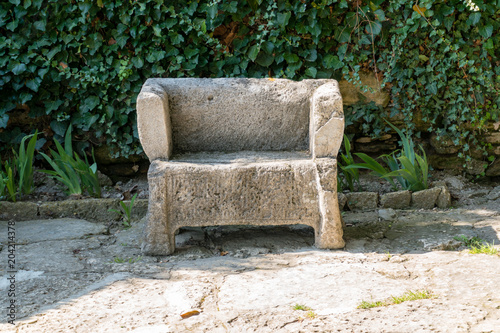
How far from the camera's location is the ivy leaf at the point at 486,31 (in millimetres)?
3230

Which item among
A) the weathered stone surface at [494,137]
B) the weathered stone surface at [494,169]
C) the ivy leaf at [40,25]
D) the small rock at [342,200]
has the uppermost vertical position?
the ivy leaf at [40,25]

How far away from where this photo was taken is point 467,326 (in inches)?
58.7

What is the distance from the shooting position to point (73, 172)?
324 cm

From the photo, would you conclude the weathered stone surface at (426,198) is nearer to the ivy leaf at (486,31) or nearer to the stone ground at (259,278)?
the stone ground at (259,278)

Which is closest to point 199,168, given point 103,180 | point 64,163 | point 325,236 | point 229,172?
point 229,172

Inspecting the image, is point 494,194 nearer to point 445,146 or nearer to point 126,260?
point 445,146

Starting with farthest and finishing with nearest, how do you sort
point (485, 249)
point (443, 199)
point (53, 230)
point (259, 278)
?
point (443, 199), point (53, 230), point (485, 249), point (259, 278)

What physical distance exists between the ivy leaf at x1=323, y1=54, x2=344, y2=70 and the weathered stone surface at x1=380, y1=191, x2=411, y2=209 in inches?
36.1

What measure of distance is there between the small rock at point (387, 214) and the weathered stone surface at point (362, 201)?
157mm

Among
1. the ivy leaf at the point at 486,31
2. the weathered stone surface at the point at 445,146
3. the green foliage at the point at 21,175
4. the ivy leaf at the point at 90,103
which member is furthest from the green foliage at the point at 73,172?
the ivy leaf at the point at 486,31

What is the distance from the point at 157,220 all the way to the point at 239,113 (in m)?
0.75

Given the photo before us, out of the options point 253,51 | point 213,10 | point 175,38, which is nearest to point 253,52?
point 253,51

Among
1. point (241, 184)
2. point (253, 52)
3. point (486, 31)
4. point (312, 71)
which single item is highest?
point (486, 31)

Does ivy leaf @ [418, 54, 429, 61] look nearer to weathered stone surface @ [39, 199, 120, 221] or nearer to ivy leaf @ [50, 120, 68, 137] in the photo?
weathered stone surface @ [39, 199, 120, 221]
